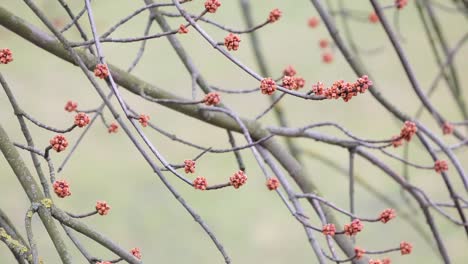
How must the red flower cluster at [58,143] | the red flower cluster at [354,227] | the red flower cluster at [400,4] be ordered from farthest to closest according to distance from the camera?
1. the red flower cluster at [400,4]
2. the red flower cluster at [354,227]
3. the red flower cluster at [58,143]

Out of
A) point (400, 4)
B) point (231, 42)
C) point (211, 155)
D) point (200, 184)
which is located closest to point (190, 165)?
point (200, 184)

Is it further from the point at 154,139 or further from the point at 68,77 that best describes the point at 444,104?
the point at 68,77

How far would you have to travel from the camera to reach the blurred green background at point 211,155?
134 inches

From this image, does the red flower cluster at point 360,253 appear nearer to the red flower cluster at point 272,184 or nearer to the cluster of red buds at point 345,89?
the red flower cluster at point 272,184

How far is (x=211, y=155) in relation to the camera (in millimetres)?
3770

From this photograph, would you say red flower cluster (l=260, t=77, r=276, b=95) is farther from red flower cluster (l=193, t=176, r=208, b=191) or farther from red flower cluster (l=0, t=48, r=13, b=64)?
red flower cluster (l=0, t=48, r=13, b=64)

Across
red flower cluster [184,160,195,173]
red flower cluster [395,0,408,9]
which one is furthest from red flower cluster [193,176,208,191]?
red flower cluster [395,0,408,9]

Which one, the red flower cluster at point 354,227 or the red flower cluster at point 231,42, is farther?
the red flower cluster at point 354,227

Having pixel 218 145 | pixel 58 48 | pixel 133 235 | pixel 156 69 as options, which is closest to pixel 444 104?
pixel 218 145

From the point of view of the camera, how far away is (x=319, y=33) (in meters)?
4.29

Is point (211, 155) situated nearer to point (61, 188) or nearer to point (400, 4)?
point (400, 4)

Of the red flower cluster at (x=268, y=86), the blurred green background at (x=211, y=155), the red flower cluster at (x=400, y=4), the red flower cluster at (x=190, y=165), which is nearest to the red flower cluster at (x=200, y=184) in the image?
the red flower cluster at (x=190, y=165)

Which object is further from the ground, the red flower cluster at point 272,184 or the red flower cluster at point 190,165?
the red flower cluster at point 272,184

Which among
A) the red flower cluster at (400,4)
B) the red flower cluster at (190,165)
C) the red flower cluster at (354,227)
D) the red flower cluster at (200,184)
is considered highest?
the red flower cluster at (400,4)
